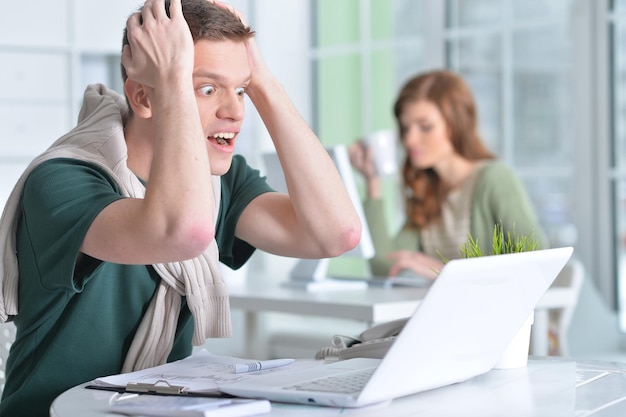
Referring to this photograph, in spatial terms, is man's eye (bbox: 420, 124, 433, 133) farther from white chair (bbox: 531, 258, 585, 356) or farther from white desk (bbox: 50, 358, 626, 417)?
white desk (bbox: 50, 358, 626, 417)

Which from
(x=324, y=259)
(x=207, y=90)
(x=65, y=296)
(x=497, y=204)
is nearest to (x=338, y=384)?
(x=65, y=296)

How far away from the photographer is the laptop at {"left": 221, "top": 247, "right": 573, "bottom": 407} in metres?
1.16

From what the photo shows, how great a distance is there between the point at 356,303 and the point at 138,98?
1108 millimetres

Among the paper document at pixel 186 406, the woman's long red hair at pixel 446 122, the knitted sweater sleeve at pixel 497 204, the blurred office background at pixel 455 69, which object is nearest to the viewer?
the paper document at pixel 186 406

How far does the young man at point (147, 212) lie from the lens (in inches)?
56.5

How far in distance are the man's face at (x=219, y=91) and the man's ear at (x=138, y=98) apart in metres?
0.10

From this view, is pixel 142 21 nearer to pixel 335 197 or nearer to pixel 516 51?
pixel 335 197

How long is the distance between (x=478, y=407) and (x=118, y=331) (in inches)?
25.6

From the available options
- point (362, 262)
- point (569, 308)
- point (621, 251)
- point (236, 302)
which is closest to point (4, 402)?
point (236, 302)

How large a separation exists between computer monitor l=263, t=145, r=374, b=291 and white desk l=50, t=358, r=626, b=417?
155cm

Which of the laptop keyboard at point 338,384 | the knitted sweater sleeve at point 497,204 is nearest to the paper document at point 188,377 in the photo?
the laptop keyboard at point 338,384

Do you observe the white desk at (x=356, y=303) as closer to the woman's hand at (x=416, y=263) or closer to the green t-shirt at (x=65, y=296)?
the woman's hand at (x=416, y=263)

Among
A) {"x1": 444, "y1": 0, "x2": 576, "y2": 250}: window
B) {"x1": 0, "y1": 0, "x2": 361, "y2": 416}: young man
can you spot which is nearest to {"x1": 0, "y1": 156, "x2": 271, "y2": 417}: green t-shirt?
{"x1": 0, "y1": 0, "x2": 361, "y2": 416}: young man

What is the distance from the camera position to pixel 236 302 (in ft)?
9.93
